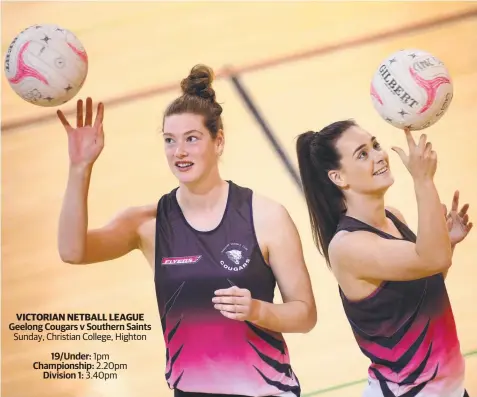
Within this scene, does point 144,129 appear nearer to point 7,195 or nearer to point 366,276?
point 7,195

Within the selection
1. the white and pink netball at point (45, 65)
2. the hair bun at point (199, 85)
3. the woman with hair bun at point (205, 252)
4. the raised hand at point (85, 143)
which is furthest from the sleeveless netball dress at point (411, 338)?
the white and pink netball at point (45, 65)

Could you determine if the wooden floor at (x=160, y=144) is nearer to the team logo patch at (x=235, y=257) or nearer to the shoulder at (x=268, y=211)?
the shoulder at (x=268, y=211)

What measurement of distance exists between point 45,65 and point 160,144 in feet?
2.70

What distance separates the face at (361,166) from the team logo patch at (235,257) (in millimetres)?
387

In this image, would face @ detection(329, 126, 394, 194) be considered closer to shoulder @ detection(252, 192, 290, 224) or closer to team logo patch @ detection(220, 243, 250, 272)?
shoulder @ detection(252, 192, 290, 224)

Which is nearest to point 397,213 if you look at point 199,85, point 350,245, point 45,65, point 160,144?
point 350,245

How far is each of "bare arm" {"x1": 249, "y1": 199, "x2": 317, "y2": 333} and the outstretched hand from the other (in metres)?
0.53

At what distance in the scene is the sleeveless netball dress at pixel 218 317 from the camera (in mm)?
2801

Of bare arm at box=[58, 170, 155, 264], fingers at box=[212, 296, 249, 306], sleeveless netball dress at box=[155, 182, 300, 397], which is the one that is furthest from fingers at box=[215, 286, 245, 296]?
bare arm at box=[58, 170, 155, 264]

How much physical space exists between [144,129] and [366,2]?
1.04 meters

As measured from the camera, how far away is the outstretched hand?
293cm

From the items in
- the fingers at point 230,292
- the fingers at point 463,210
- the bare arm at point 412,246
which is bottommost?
the fingers at point 230,292

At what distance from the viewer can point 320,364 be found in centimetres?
320

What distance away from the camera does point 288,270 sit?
9.24ft
